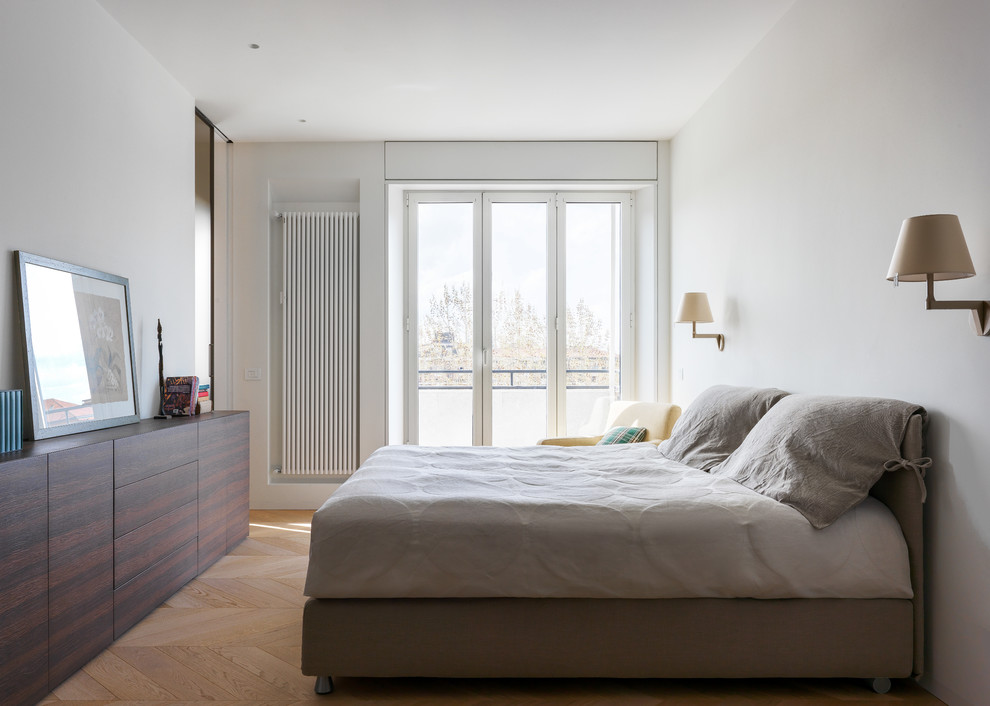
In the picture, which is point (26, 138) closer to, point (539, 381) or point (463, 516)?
point (463, 516)

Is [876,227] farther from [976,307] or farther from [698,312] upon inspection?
[698,312]

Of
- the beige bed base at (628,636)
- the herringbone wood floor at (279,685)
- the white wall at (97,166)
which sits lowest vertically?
the herringbone wood floor at (279,685)

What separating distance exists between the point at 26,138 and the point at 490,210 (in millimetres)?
3256

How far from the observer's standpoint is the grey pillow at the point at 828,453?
202 cm

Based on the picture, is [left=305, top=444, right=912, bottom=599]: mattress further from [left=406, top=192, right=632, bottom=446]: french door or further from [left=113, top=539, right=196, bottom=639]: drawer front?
[left=406, top=192, right=632, bottom=446]: french door

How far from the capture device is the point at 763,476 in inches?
89.0

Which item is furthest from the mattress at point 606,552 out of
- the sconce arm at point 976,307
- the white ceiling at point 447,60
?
the white ceiling at point 447,60

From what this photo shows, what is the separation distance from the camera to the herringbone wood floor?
2.04 meters

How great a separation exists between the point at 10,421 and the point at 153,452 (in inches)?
28.4

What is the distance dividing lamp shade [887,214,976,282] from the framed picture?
295 centimetres

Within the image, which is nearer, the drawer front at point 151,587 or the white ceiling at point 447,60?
the drawer front at point 151,587

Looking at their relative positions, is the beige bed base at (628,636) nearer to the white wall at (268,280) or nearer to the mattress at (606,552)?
the mattress at (606,552)

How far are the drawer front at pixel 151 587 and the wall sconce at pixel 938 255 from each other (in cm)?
300

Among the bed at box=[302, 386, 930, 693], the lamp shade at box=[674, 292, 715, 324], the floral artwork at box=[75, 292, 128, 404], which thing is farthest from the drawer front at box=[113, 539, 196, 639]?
the lamp shade at box=[674, 292, 715, 324]
